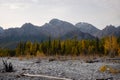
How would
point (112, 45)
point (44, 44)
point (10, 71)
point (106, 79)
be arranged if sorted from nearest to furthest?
point (106, 79)
point (10, 71)
point (112, 45)
point (44, 44)

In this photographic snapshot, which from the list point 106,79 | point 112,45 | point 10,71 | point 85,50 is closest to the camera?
point 106,79

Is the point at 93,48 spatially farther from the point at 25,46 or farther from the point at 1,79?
the point at 1,79

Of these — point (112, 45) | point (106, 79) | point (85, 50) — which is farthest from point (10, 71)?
point (85, 50)

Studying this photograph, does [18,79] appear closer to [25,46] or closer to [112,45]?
[112,45]

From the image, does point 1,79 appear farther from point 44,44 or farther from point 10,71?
point 44,44

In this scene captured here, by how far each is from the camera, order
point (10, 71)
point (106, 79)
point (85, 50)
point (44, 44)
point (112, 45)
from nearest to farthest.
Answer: point (106, 79)
point (10, 71)
point (112, 45)
point (85, 50)
point (44, 44)

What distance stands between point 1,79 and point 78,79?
→ 6.51 m

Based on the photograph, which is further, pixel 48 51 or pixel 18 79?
pixel 48 51

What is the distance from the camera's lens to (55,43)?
123562 mm

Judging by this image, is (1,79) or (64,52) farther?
(64,52)

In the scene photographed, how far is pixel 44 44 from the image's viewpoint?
12962 cm

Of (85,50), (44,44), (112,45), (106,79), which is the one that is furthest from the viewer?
(44,44)

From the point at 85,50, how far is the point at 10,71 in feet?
296

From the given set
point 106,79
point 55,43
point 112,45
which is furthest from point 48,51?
point 106,79
